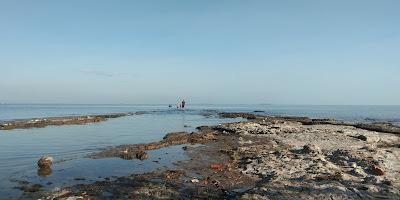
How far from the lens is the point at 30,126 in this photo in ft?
152

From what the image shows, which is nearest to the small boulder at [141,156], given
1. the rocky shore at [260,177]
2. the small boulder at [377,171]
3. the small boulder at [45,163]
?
the rocky shore at [260,177]

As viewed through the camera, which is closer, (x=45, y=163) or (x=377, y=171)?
(x=377, y=171)

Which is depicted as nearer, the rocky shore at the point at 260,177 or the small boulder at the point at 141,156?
the rocky shore at the point at 260,177

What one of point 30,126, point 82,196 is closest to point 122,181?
point 82,196

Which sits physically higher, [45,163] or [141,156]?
[45,163]

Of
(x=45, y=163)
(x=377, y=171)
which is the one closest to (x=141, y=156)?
(x=45, y=163)

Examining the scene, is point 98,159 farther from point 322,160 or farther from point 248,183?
point 322,160

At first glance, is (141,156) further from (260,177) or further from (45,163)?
(260,177)

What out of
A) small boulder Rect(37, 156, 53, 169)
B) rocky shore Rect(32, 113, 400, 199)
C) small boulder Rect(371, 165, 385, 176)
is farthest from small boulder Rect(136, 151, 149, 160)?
small boulder Rect(371, 165, 385, 176)

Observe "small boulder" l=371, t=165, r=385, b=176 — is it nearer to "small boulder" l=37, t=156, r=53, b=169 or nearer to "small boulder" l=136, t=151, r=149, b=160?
"small boulder" l=136, t=151, r=149, b=160

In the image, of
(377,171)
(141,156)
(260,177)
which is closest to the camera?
(377,171)

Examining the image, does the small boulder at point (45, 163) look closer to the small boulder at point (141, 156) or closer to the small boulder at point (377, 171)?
the small boulder at point (141, 156)

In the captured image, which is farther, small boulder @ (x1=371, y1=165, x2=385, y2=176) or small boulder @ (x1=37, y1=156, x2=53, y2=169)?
small boulder @ (x1=37, y1=156, x2=53, y2=169)

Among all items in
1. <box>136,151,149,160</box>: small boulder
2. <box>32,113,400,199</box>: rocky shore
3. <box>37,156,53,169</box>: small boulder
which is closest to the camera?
<box>32,113,400,199</box>: rocky shore
